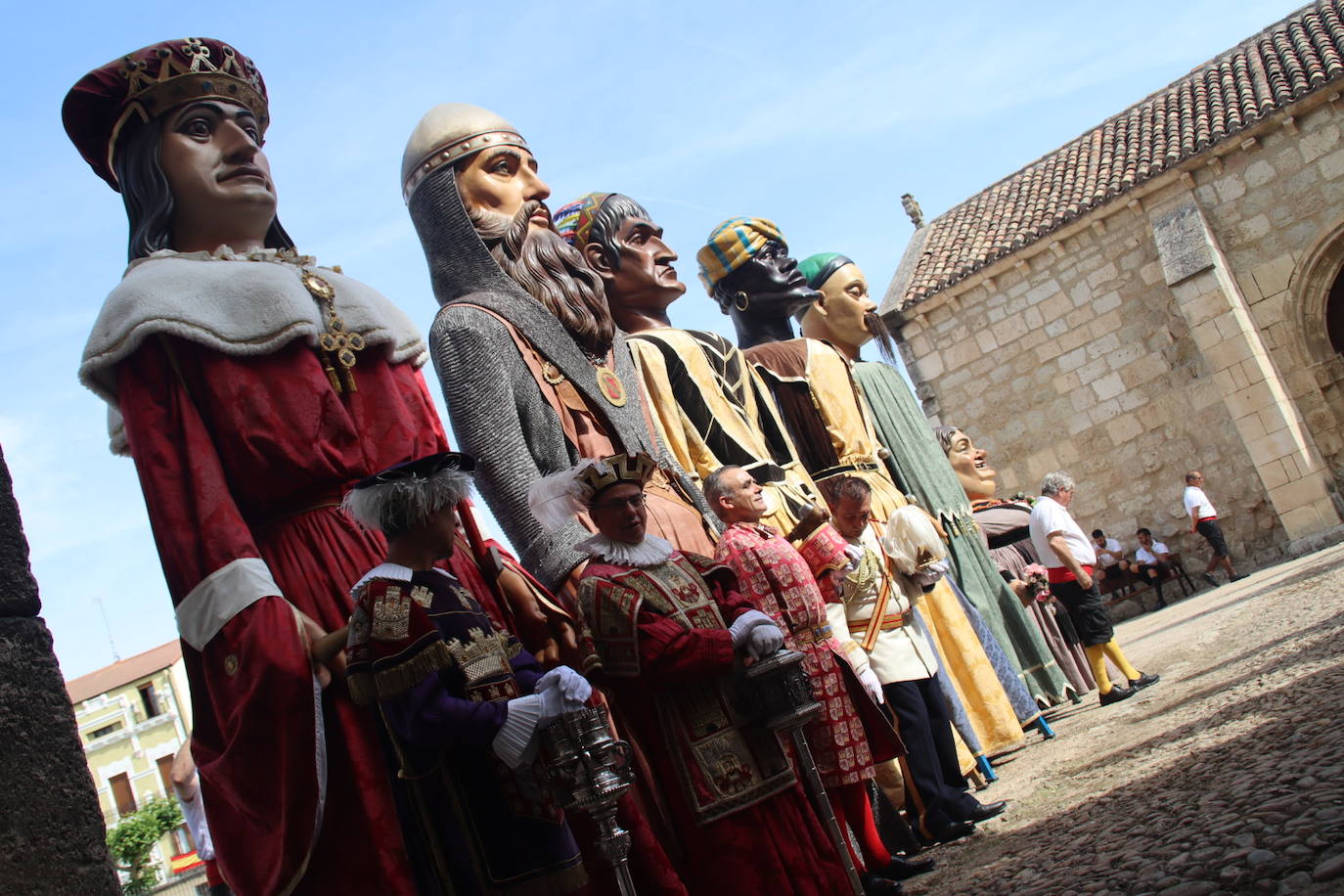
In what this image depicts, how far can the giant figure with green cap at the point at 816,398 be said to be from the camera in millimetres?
5543

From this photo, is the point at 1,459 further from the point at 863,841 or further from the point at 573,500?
the point at 863,841

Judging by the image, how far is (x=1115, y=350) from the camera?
1856cm

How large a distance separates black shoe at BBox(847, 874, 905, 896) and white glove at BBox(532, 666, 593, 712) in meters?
1.63

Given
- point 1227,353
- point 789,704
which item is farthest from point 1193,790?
point 1227,353

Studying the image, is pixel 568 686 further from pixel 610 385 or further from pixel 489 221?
pixel 489 221

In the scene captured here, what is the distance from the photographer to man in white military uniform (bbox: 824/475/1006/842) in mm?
4562

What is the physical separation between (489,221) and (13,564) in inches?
96.2

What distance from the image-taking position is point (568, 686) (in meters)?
2.41

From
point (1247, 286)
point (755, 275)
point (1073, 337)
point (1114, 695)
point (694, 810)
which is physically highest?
point (1073, 337)

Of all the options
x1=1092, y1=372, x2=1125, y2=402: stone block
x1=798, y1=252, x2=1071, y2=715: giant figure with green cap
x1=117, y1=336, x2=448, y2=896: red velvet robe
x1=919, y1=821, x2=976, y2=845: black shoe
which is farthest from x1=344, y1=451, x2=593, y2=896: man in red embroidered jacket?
x1=1092, y1=372, x2=1125, y2=402: stone block

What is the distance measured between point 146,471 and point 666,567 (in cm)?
135

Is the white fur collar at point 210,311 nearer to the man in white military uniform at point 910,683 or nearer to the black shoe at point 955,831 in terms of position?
the man in white military uniform at point 910,683

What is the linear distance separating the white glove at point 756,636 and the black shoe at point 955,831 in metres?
1.72

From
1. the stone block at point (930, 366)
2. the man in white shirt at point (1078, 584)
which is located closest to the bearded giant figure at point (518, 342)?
the man in white shirt at point (1078, 584)
